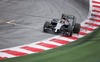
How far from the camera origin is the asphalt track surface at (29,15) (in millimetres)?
14178

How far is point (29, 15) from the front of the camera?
17922 millimetres

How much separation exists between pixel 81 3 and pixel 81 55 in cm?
1518

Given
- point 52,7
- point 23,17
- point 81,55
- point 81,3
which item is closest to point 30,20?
point 23,17

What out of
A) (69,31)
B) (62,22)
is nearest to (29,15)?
(62,22)

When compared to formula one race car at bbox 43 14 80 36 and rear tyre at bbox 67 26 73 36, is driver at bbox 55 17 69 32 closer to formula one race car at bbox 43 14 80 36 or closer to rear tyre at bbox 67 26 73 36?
formula one race car at bbox 43 14 80 36

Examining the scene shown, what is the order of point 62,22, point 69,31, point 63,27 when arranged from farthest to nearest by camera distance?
point 62,22, point 63,27, point 69,31

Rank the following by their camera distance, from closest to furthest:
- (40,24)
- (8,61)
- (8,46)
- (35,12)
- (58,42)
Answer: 1. (8,61)
2. (8,46)
3. (58,42)
4. (40,24)
5. (35,12)

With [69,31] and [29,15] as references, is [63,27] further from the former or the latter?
[29,15]

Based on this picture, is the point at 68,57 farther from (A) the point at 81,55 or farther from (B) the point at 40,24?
(B) the point at 40,24

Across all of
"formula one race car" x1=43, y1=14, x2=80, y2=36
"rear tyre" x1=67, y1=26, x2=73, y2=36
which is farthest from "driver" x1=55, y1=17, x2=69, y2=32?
"rear tyre" x1=67, y1=26, x2=73, y2=36

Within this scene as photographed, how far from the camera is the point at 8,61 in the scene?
19.7ft

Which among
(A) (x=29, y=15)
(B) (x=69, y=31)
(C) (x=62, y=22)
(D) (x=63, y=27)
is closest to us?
(B) (x=69, y=31)

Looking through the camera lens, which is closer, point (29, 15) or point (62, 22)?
point (62, 22)

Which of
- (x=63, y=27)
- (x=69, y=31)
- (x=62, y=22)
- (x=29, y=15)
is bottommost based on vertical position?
(x=69, y=31)
